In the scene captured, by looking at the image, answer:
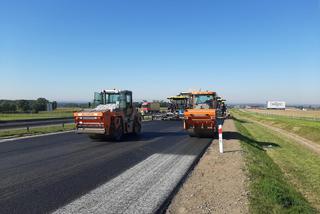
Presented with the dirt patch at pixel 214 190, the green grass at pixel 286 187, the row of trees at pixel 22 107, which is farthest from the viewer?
the row of trees at pixel 22 107

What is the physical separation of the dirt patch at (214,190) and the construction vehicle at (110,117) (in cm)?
679

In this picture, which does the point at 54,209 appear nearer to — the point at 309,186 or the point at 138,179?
the point at 138,179

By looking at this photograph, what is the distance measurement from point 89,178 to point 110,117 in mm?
8507

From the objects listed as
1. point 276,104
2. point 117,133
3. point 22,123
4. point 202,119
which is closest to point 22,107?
point 22,123

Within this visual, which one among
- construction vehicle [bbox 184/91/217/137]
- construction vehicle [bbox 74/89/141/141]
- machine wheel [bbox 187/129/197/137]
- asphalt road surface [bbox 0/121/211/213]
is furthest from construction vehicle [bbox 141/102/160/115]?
asphalt road surface [bbox 0/121/211/213]

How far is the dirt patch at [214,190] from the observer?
6117 mm

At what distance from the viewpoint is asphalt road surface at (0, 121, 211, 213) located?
6145mm

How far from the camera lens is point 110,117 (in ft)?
54.8

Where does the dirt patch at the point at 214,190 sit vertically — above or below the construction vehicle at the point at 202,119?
below

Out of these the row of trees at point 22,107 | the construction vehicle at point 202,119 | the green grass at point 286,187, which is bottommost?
the green grass at point 286,187

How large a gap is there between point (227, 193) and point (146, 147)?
7.69m

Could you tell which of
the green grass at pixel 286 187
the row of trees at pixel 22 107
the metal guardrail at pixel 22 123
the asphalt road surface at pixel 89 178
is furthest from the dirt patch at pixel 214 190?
the row of trees at pixel 22 107

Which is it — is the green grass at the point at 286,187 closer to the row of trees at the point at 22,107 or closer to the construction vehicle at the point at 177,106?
the construction vehicle at the point at 177,106

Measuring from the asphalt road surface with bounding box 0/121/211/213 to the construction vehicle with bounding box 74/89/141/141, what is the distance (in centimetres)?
298
